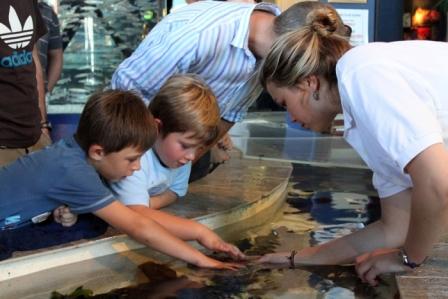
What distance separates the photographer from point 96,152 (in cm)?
318

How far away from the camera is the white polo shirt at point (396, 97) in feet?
6.76

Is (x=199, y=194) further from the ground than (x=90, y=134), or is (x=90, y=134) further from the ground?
(x=90, y=134)

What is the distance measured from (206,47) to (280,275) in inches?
45.5

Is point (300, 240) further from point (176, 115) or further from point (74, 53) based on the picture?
point (74, 53)

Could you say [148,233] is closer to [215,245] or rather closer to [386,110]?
[215,245]

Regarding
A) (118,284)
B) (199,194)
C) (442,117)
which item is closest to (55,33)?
(199,194)

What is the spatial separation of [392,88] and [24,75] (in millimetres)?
2009

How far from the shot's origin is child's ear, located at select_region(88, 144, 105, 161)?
316 cm

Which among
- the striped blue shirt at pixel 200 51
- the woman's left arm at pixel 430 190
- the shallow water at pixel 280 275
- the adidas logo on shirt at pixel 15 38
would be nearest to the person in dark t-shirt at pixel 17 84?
the adidas logo on shirt at pixel 15 38

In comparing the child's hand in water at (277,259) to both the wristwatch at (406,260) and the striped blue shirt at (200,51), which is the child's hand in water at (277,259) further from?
the striped blue shirt at (200,51)

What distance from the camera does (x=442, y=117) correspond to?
2.26m

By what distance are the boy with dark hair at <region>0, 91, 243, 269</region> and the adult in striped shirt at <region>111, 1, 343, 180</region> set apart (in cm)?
37

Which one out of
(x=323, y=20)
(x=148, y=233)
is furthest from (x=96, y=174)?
(x=323, y=20)

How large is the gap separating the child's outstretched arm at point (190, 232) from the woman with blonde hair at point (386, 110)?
74cm
